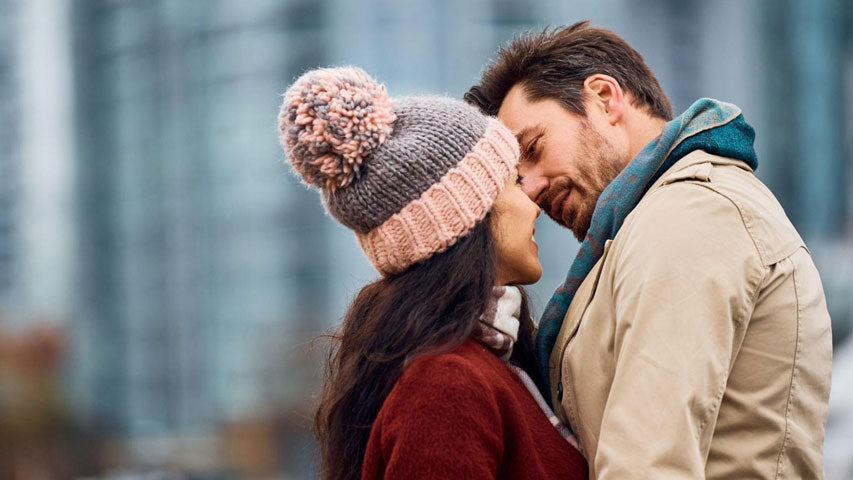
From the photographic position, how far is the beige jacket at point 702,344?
5.13 ft

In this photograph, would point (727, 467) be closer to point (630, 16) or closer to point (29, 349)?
point (630, 16)

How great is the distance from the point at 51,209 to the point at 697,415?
19.9 meters

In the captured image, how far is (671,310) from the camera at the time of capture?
1.59 metres

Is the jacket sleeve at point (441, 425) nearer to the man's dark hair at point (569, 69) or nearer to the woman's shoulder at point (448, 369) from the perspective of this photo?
the woman's shoulder at point (448, 369)

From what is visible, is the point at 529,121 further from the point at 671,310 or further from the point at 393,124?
the point at 671,310

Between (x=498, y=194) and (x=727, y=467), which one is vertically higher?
(x=498, y=194)

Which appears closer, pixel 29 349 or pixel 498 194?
pixel 498 194

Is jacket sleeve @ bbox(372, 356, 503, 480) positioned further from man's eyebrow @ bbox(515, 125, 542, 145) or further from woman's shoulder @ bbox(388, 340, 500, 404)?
man's eyebrow @ bbox(515, 125, 542, 145)

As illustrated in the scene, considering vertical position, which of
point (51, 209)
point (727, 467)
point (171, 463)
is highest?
point (727, 467)

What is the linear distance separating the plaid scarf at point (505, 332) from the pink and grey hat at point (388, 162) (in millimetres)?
153

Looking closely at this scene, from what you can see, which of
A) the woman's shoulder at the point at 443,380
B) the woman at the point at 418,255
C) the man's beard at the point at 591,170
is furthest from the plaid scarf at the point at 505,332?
the man's beard at the point at 591,170

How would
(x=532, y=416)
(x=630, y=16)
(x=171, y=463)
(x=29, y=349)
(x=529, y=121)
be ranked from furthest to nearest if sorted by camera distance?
(x=29, y=349) → (x=171, y=463) → (x=630, y=16) → (x=529, y=121) → (x=532, y=416)

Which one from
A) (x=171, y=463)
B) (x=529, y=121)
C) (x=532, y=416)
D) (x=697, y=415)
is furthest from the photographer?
(x=171, y=463)

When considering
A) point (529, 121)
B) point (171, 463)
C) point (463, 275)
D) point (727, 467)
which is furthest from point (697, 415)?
point (171, 463)
